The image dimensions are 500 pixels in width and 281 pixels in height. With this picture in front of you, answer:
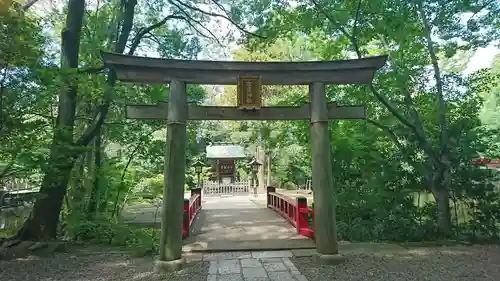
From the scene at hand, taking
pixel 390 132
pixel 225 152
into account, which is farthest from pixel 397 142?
pixel 225 152

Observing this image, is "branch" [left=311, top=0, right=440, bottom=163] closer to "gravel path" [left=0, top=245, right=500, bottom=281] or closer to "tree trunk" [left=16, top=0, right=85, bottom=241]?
"gravel path" [left=0, top=245, right=500, bottom=281]

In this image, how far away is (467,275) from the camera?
5078 mm

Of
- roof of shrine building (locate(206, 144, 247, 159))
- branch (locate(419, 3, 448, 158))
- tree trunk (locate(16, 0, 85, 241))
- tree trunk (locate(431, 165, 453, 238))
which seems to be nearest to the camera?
tree trunk (locate(16, 0, 85, 241))

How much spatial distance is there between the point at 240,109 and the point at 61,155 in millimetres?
3662

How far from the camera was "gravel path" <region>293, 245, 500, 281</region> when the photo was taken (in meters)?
4.98

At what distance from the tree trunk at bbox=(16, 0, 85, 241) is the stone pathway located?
3.64 m

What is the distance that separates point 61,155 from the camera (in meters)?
6.29

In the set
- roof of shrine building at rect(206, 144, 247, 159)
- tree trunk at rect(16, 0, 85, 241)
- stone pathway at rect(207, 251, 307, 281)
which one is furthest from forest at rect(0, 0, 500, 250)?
roof of shrine building at rect(206, 144, 247, 159)

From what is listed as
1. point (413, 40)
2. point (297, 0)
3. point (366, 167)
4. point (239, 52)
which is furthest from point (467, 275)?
point (239, 52)

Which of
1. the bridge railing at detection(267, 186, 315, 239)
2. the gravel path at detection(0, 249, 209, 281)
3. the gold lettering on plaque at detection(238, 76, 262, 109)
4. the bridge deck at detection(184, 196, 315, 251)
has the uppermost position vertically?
the gold lettering on plaque at detection(238, 76, 262, 109)

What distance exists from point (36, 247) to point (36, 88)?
3.28 m

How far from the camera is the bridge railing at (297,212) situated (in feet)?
25.8

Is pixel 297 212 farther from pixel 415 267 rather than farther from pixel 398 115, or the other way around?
pixel 398 115

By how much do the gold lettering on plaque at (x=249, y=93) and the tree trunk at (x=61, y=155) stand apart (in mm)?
3276
